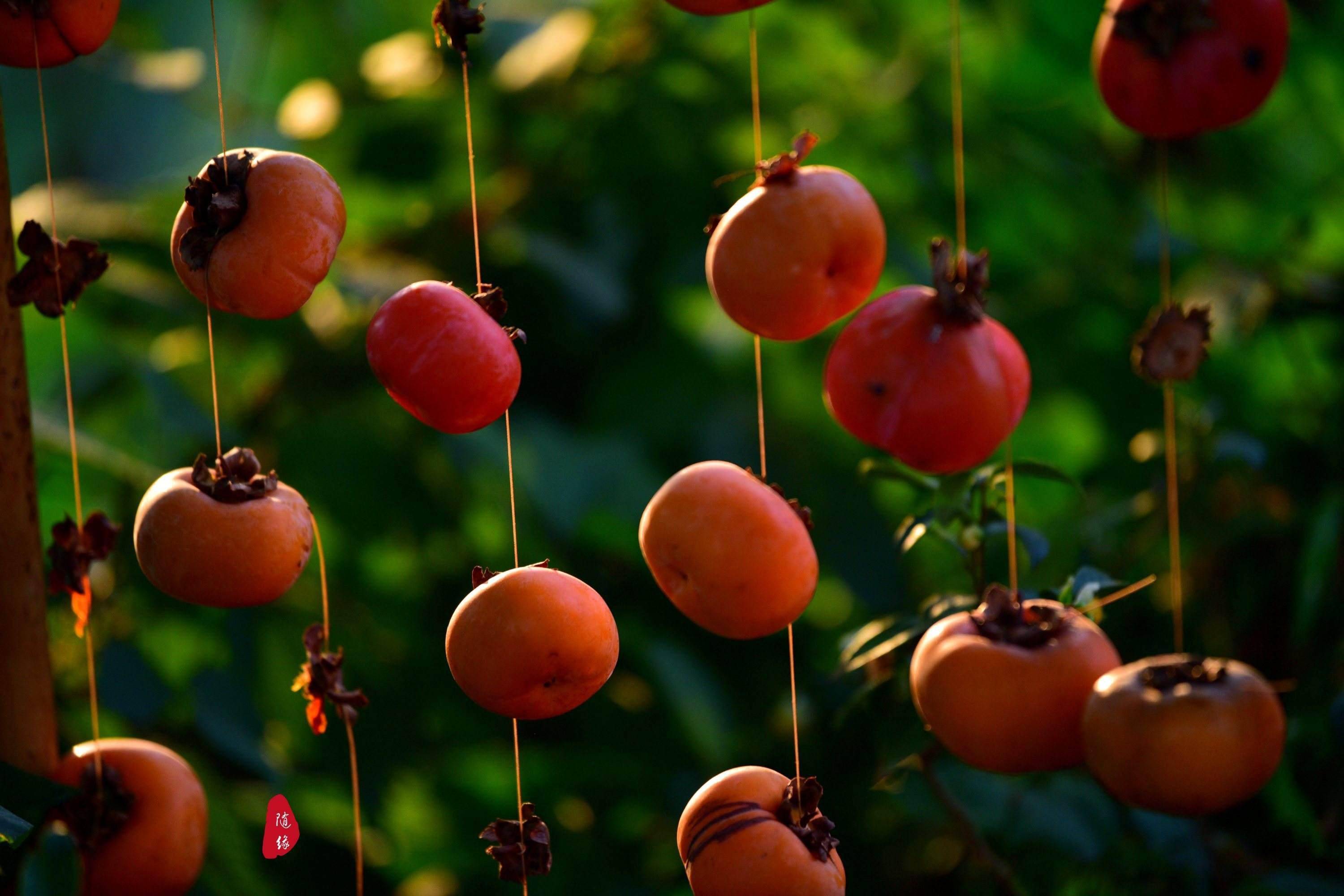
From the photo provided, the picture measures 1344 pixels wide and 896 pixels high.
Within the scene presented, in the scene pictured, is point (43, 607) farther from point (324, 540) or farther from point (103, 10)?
point (324, 540)

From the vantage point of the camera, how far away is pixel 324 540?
4.60 feet

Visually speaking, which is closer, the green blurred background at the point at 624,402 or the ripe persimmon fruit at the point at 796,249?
the ripe persimmon fruit at the point at 796,249

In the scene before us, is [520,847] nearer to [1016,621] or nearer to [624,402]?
[1016,621]

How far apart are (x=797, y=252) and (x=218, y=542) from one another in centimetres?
21

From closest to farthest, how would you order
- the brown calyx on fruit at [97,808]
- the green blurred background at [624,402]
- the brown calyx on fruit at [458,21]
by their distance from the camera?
1. the brown calyx on fruit at [458,21]
2. the brown calyx on fruit at [97,808]
3. the green blurred background at [624,402]

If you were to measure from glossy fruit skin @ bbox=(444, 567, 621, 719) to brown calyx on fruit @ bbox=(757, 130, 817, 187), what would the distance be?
14 cm

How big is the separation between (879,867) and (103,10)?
1.07 meters

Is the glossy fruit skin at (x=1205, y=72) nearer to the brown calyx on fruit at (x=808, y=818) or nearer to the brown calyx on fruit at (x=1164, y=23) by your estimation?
the brown calyx on fruit at (x=1164, y=23)

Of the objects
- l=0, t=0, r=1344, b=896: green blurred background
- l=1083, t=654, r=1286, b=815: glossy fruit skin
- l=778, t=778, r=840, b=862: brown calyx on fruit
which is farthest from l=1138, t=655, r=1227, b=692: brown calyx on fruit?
l=0, t=0, r=1344, b=896: green blurred background

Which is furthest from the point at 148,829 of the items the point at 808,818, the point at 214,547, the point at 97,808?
the point at 808,818

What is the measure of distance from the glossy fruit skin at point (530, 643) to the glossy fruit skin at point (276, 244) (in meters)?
0.11

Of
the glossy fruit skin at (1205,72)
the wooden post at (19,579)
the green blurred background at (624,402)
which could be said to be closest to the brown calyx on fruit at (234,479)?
the wooden post at (19,579)

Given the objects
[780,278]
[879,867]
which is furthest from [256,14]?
[780,278]

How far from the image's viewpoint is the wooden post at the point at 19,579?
482 millimetres
